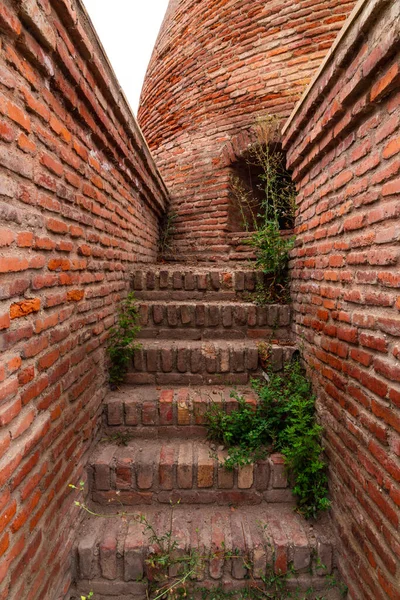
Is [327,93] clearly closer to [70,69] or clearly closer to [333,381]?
[70,69]

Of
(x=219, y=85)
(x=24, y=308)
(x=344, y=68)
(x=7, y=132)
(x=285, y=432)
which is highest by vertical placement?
(x=219, y=85)

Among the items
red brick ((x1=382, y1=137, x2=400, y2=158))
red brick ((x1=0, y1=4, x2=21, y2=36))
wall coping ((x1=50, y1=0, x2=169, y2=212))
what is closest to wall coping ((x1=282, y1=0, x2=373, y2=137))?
red brick ((x1=382, y1=137, x2=400, y2=158))

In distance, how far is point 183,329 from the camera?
2.64 m

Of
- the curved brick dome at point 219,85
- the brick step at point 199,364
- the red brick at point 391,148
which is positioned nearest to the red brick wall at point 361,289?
the red brick at point 391,148

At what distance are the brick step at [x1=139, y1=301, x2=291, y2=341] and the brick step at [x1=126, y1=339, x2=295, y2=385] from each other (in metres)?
0.24

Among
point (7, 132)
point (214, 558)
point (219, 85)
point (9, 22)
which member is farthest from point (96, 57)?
point (219, 85)

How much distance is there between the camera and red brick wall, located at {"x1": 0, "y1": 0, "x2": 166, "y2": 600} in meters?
1.11

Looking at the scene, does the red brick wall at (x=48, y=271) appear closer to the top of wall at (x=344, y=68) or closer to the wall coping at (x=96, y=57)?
the wall coping at (x=96, y=57)

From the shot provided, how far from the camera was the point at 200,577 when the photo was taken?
63.6 inches

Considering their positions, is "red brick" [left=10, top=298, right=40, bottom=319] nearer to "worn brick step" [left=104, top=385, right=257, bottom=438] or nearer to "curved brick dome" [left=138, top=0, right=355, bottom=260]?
"worn brick step" [left=104, top=385, right=257, bottom=438]

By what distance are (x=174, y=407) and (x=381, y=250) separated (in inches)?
60.4

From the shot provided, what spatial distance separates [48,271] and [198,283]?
163cm

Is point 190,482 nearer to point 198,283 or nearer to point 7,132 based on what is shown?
point 198,283

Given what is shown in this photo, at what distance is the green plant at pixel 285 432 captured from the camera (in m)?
1.81
